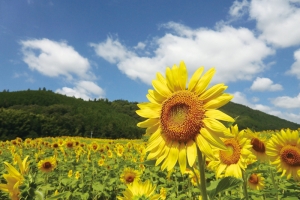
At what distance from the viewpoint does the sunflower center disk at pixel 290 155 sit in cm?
335

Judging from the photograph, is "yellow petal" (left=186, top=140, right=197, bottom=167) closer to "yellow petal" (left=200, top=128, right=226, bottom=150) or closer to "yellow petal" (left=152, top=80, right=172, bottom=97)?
"yellow petal" (left=200, top=128, right=226, bottom=150)

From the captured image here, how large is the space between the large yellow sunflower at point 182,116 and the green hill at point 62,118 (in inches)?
41.0

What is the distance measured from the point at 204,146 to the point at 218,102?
279 millimetres

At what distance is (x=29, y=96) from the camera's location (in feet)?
266

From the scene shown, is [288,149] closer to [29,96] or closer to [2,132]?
[2,132]

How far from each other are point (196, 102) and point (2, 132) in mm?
34854

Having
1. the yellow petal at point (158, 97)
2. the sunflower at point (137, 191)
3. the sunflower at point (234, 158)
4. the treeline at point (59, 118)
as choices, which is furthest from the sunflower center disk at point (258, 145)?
the treeline at point (59, 118)

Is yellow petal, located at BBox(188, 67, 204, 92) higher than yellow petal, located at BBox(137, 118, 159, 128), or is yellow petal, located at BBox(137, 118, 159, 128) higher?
yellow petal, located at BBox(188, 67, 204, 92)

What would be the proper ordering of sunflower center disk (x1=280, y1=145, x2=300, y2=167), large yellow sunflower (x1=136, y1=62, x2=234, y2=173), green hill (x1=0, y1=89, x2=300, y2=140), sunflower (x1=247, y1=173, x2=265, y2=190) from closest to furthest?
large yellow sunflower (x1=136, y1=62, x2=234, y2=173) < sunflower center disk (x1=280, y1=145, x2=300, y2=167) < sunflower (x1=247, y1=173, x2=265, y2=190) < green hill (x1=0, y1=89, x2=300, y2=140)

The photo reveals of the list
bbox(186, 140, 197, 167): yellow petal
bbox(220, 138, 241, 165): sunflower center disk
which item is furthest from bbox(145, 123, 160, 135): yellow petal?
bbox(220, 138, 241, 165): sunflower center disk

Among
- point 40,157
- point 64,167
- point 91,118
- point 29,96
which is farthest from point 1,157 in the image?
point 29,96

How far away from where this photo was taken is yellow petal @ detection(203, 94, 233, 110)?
5.66 ft

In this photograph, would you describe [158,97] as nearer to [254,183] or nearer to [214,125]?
[214,125]

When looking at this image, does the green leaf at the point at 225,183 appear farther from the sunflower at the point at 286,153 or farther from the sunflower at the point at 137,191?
the sunflower at the point at 286,153
